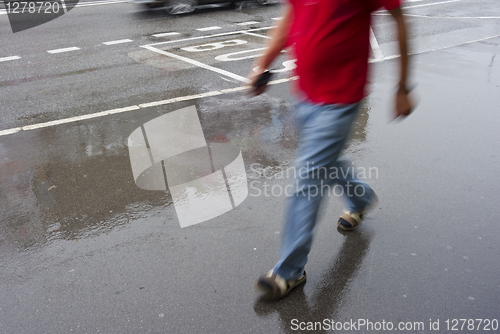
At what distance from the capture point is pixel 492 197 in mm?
3795

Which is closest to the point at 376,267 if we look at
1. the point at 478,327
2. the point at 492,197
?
the point at 478,327

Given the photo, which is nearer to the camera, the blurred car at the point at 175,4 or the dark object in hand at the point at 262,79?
the dark object in hand at the point at 262,79

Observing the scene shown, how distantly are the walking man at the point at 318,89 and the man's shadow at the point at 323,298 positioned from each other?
0.07m

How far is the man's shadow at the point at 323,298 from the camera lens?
2.67 metres

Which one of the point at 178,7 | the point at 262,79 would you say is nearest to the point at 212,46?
the point at 178,7

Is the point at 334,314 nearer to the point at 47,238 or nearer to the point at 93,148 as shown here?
the point at 47,238

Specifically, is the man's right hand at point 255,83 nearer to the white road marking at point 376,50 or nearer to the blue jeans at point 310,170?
the blue jeans at point 310,170

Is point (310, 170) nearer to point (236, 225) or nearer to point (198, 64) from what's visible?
point (236, 225)

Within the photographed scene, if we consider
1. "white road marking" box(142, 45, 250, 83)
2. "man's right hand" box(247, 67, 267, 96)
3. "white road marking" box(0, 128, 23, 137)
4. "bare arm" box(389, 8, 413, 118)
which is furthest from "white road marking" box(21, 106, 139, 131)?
"bare arm" box(389, 8, 413, 118)

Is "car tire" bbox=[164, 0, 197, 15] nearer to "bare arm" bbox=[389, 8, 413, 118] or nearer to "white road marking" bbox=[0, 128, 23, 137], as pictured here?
"white road marking" bbox=[0, 128, 23, 137]

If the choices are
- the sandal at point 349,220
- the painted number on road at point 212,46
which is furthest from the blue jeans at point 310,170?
the painted number on road at point 212,46

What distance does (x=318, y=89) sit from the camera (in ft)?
8.08

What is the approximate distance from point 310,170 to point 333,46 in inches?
26.9

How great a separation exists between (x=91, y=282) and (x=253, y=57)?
608 cm
